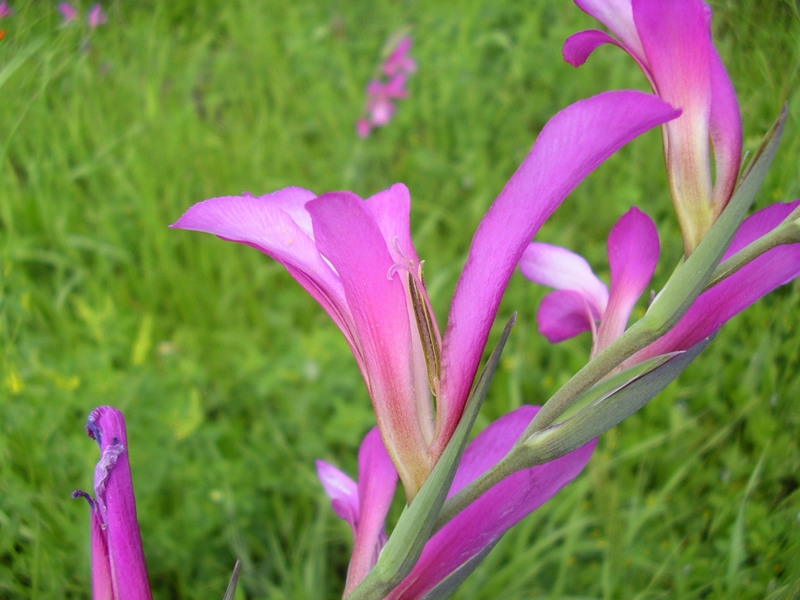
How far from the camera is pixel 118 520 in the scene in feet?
1.31

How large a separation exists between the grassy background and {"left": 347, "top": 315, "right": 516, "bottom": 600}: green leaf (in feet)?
1.05

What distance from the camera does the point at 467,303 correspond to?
390 mm

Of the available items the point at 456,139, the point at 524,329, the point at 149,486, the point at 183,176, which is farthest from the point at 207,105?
the point at 149,486

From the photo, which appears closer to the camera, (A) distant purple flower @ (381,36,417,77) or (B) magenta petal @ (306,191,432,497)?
(B) magenta petal @ (306,191,432,497)

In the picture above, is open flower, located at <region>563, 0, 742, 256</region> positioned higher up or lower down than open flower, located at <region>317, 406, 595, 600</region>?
higher up

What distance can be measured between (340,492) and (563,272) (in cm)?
26

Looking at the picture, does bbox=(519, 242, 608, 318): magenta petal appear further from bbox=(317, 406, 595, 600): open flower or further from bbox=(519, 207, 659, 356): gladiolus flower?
bbox=(317, 406, 595, 600): open flower

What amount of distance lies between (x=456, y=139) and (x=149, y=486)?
1523 mm

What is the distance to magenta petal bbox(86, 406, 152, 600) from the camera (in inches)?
15.7

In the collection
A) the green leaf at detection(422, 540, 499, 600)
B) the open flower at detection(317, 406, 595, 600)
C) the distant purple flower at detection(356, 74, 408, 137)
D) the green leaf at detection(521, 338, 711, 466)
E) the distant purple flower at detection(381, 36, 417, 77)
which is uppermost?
the distant purple flower at detection(381, 36, 417, 77)

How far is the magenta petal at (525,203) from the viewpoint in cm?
34

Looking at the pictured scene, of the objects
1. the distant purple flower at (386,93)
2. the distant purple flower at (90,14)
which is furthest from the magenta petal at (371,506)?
the distant purple flower at (386,93)

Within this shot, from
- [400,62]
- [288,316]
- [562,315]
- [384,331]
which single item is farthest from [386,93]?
[384,331]

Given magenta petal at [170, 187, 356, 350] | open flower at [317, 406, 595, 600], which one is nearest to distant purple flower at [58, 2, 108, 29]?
magenta petal at [170, 187, 356, 350]
